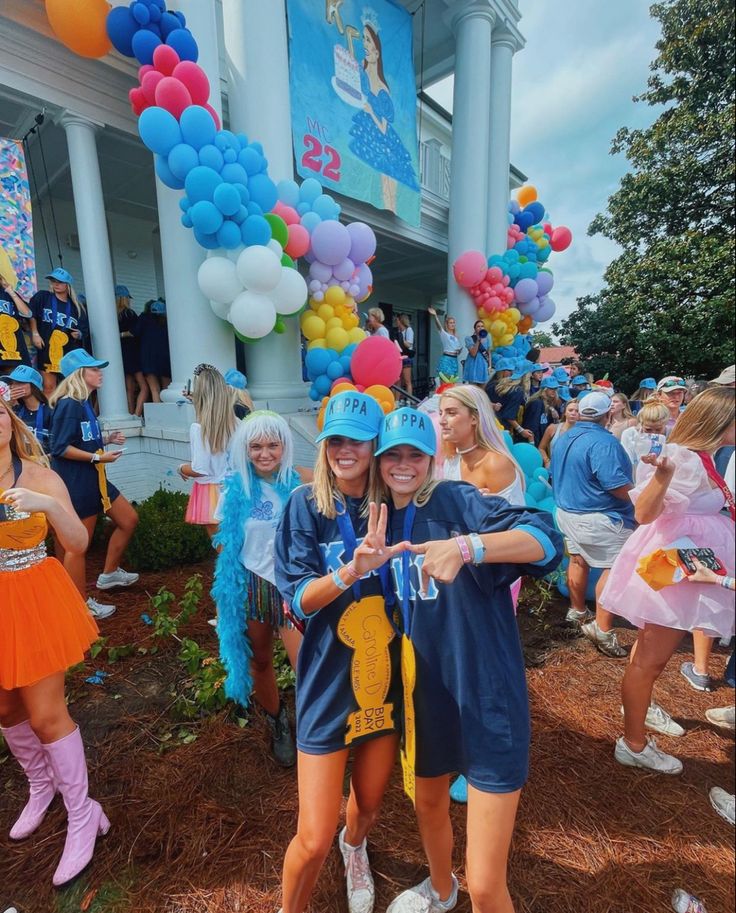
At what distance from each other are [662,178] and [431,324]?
15.3 m

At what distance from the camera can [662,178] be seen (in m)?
0.84

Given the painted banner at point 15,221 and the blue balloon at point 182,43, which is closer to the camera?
the blue balloon at point 182,43

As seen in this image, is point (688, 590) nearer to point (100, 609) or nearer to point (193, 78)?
point (100, 609)

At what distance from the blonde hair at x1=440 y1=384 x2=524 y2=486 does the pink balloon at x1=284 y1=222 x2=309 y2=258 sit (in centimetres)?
378

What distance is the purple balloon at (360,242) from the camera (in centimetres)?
567

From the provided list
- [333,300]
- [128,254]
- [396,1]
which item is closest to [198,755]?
[333,300]

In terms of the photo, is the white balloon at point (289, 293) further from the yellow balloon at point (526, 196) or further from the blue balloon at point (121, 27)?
the yellow balloon at point (526, 196)

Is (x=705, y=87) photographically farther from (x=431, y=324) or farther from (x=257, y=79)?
(x=431, y=324)

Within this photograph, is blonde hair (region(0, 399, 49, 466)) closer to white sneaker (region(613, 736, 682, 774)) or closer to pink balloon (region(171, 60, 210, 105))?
white sneaker (region(613, 736, 682, 774))

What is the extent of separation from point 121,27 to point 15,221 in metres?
2.17

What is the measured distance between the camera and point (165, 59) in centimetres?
430

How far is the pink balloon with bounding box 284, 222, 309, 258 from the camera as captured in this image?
5.16 meters

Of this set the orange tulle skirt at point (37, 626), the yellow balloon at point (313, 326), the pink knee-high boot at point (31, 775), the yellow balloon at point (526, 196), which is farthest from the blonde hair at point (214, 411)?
the yellow balloon at point (526, 196)

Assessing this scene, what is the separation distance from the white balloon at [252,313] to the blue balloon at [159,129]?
1414 millimetres
